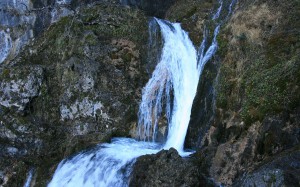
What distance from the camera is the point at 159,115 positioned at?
16438 millimetres

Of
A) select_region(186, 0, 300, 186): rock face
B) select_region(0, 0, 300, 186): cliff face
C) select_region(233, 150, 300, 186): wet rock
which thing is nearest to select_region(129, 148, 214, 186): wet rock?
select_region(0, 0, 300, 186): cliff face

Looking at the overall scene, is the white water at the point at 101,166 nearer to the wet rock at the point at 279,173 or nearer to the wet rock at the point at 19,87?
the wet rock at the point at 279,173

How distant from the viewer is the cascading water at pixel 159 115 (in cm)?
1247

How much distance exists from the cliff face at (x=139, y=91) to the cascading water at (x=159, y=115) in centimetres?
67

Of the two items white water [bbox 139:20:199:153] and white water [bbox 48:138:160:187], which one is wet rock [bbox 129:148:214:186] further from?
white water [bbox 139:20:199:153]

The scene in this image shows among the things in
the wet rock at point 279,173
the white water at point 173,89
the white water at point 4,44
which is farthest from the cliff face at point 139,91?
the white water at point 173,89

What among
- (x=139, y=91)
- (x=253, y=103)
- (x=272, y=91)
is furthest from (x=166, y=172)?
(x=139, y=91)

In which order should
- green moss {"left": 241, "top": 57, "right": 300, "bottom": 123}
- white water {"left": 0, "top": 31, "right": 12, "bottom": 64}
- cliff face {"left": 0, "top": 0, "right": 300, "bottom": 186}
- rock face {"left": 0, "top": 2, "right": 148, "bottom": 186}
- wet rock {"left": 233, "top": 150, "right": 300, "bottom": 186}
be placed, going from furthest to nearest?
white water {"left": 0, "top": 31, "right": 12, "bottom": 64}
rock face {"left": 0, "top": 2, "right": 148, "bottom": 186}
cliff face {"left": 0, "top": 0, "right": 300, "bottom": 186}
green moss {"left": 241, "top": 57, "right": 300, "bottom": 123}
wet rock {"left": 233, "top": 150, "right": 300, "bottom": 186}

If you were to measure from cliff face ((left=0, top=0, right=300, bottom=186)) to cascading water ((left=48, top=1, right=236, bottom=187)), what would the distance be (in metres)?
0.67

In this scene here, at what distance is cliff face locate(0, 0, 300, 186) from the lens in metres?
10.1

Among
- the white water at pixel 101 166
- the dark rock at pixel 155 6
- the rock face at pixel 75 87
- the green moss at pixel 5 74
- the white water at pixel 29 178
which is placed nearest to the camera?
the white water at pixel 101 166

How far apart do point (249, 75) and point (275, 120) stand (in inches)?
110

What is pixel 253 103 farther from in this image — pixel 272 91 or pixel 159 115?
pixel 159 115

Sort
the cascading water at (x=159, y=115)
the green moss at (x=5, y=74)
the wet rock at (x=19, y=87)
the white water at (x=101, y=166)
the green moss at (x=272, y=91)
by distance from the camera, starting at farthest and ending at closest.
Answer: the green moss at (x=5, y=74) < the wet rock at (x=19, y=87) < the cascading water at (x=159, y=115) < the white water at (x=101, y=166) < the green moss at (x=272, y=91)
